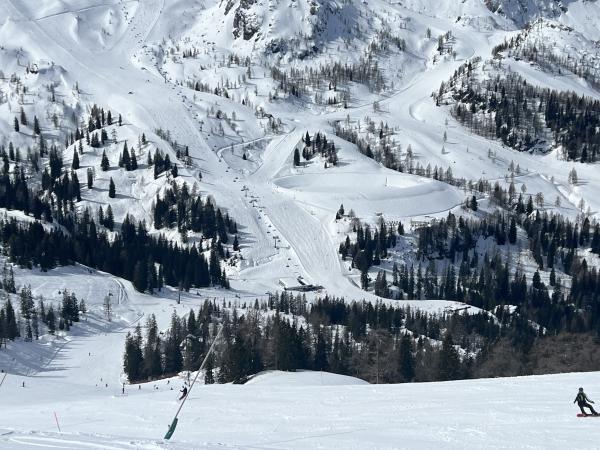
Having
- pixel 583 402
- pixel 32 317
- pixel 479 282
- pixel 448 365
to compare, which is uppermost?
pixel 583 402

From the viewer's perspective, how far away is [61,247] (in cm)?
16700

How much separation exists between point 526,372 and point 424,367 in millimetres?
12973

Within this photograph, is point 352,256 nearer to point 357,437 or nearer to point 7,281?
point 7,281

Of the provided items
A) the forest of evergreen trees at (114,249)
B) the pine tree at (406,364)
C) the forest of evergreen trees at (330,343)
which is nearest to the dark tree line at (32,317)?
the forest of evergreen trees at (330,343)

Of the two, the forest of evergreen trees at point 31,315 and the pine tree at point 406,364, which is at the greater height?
the pine tree at point 406,364

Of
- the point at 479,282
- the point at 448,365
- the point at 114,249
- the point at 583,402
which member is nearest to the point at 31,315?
the point at 114,249

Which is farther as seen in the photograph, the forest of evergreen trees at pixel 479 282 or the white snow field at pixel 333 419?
the forest of evergreen trees at pixel 479 282

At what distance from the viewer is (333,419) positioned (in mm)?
40625

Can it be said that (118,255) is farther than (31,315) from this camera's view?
Yes

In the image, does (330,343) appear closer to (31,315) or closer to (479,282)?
(31,315)

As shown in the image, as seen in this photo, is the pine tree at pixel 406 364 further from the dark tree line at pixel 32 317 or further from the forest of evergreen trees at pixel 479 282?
the forest of evergreen trees at pixel 479 282

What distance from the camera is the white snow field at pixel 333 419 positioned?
107 feet

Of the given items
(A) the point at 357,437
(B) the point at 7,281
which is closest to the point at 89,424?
(A) the point at 357,437

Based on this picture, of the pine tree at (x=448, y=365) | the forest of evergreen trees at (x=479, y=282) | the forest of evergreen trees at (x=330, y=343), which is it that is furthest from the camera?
the forest of evergreen trees at (x=479, y=282)
